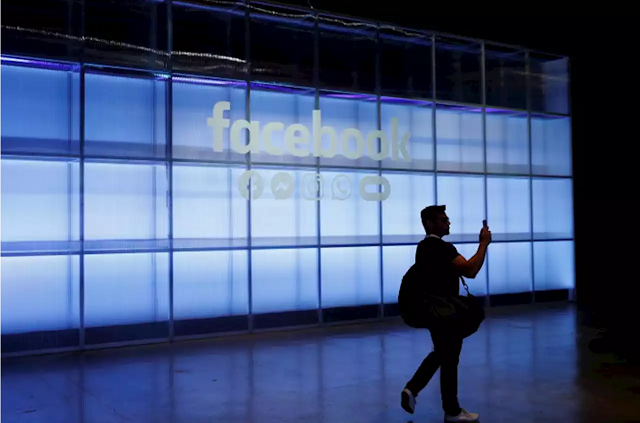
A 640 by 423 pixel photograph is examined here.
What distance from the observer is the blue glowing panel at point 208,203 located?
11688 millimetres

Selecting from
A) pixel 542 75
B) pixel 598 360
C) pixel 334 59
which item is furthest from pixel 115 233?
pixel 542 75

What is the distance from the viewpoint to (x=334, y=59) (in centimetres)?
1334

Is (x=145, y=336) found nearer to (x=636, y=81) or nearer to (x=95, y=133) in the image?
(x=95, y=133)

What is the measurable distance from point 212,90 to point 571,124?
8874 millimetres

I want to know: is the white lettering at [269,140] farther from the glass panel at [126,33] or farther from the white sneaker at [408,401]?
the white sneaker at [408,401]

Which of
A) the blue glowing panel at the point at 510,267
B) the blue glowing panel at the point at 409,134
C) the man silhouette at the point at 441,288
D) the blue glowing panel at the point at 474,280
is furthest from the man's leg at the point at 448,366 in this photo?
the blue glowing panel at the point at 510,267

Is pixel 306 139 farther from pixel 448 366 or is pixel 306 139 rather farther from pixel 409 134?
pixel 448 366

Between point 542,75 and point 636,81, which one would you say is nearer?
point 636,81

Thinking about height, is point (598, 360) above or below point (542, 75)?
below

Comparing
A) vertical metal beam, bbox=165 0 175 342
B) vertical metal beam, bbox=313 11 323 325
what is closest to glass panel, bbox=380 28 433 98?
vertical metal beam, bbox=313 11 323 325

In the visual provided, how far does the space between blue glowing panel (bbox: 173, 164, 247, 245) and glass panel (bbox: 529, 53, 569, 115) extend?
7.70 m

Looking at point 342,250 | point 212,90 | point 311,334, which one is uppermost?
point 212,90

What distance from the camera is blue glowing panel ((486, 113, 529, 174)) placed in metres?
15.4

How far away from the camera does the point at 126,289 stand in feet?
36.7
